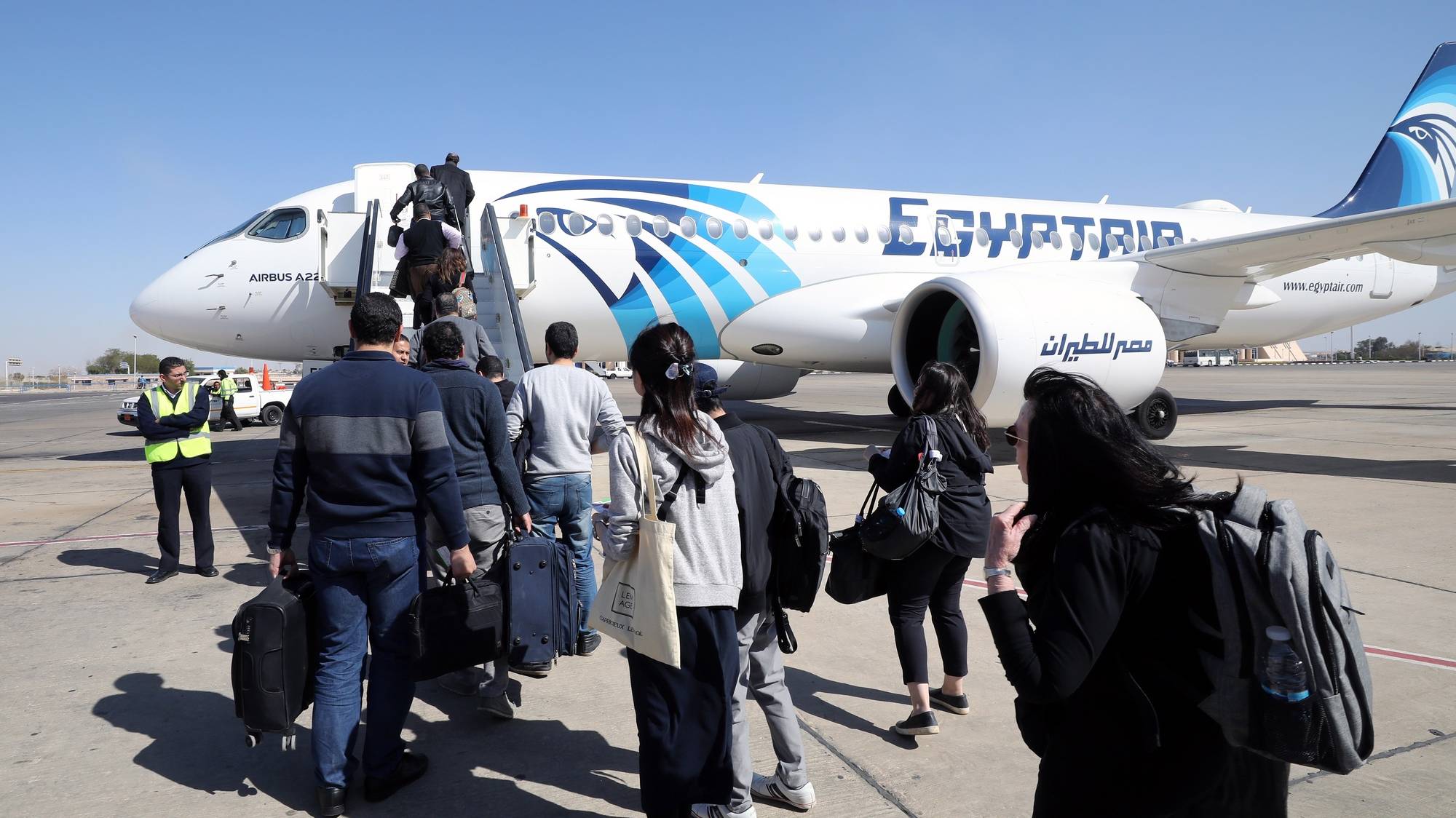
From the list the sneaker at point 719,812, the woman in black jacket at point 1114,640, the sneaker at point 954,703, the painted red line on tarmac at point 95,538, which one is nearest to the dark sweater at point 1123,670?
the woman in black jacket at point 1114,640

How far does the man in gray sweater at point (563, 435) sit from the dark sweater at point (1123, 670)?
9.14 ft

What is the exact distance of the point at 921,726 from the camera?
3.18 m

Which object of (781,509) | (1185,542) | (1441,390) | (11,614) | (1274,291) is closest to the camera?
(1185,542)

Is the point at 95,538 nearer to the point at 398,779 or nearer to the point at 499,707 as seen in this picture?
the point at 499,707

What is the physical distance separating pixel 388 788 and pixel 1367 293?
58.2 ft

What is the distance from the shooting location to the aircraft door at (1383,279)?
15.0 meters

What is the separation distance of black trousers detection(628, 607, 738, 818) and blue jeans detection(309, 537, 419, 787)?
989mm

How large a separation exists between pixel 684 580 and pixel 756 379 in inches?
471

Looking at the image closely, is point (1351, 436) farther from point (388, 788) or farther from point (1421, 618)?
point (388, 788)

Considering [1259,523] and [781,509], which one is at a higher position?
[1259,523]

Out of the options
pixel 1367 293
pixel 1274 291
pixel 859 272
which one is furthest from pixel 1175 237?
pixel 859 272

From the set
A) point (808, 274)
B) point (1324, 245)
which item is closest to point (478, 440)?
point (808, 274)

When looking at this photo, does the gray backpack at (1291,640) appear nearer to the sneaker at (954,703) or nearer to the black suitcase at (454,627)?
the sneaker at (954,703)

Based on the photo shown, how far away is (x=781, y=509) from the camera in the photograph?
8.62 ft
